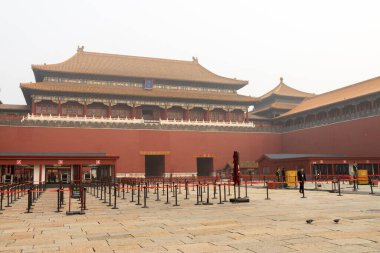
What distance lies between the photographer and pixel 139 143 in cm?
3831

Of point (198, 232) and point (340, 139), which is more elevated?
point (340, 139)

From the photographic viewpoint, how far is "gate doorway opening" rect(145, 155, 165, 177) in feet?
130

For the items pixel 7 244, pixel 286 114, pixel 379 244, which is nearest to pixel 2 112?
pixel 286 114

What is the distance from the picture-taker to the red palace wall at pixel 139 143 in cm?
3516

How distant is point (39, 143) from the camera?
35.3 metres

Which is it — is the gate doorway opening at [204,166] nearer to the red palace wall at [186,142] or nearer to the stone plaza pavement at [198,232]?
the red palace wall at [186,142]

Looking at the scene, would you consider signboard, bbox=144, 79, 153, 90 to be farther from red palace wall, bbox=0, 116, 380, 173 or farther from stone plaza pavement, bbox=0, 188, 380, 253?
stone plaza pavement, bbox=0, 188, 380, 253

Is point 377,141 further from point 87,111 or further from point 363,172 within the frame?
point 87,111

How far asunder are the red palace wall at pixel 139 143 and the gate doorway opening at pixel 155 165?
0.80 metres

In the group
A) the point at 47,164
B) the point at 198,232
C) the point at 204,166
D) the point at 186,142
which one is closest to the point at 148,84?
the point at 186,142

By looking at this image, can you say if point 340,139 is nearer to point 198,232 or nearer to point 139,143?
point 139,143

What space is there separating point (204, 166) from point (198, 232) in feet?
→ 117

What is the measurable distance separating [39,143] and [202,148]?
16.0 metres

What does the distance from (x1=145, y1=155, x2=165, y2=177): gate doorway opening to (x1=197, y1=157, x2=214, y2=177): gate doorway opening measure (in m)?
4.71
